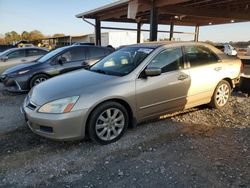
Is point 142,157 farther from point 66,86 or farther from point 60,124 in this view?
point 66,86

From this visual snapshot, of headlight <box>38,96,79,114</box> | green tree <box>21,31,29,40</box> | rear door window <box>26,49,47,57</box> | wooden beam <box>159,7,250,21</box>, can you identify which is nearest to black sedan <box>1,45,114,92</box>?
rear door window <box>26,49,47,57</box>

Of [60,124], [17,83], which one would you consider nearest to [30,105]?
[60,124]

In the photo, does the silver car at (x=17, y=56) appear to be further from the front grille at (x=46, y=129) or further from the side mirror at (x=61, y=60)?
the front grille at (x=46, y=129)

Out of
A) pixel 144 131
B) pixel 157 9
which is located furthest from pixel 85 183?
pixel 157 9

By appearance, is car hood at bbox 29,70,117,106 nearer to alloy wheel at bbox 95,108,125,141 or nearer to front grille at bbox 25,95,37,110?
front grille at bbox 25,95,37,110

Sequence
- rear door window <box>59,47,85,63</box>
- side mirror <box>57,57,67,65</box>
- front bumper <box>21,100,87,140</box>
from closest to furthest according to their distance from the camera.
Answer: front bumper <box>21,100,87,140</box> < side mirror <box>57,57,67,65</box> < rear door window <box>59,47,85,63</box>

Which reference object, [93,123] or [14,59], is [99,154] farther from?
[14,59]

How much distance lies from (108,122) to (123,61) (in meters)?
1.30

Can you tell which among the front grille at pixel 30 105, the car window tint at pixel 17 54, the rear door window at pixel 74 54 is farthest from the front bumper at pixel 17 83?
the front grille at pixel 30 105

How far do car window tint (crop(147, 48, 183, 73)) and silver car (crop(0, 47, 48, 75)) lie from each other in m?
7.13

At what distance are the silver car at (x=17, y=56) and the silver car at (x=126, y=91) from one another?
611 centimetres

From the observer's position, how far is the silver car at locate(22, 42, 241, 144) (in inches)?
134

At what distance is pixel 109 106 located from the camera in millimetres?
3631

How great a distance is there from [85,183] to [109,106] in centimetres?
121
